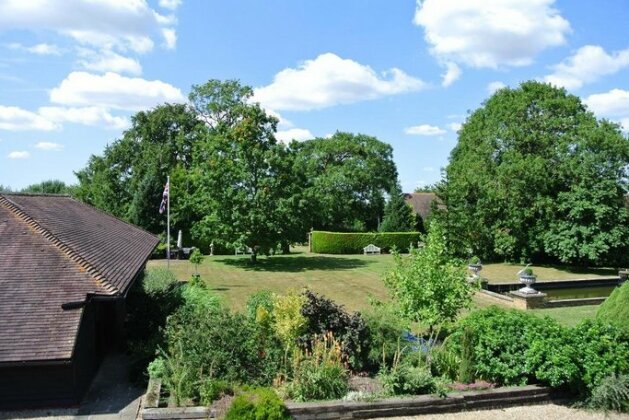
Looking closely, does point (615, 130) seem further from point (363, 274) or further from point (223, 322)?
point (223, 322)

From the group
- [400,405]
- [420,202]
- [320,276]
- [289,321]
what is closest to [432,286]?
[400,405]

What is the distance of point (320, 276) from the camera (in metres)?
26.7

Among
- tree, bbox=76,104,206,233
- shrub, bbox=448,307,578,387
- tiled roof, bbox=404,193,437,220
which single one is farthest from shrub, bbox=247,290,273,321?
tiled roof, bbox=404,193,437,220

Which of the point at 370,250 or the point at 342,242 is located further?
the point at 370,250

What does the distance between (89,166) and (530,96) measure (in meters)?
39.6

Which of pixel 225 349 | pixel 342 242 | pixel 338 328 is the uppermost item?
pixel 342 242

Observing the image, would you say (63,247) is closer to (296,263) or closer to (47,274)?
(47,274)

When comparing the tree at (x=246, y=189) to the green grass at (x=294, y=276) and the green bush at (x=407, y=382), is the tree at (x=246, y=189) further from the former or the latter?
the green bush at (x=407, y=382)

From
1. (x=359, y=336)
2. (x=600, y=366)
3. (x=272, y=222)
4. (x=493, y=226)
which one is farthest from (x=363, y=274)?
(x=600, y=366)

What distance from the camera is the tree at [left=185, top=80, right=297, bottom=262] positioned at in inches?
1136

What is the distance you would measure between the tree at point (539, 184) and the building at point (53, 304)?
23.9m

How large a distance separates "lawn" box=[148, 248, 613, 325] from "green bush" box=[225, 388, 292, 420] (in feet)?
35.0

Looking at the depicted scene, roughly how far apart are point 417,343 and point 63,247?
26.8 ft

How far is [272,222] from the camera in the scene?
29.0 metres
